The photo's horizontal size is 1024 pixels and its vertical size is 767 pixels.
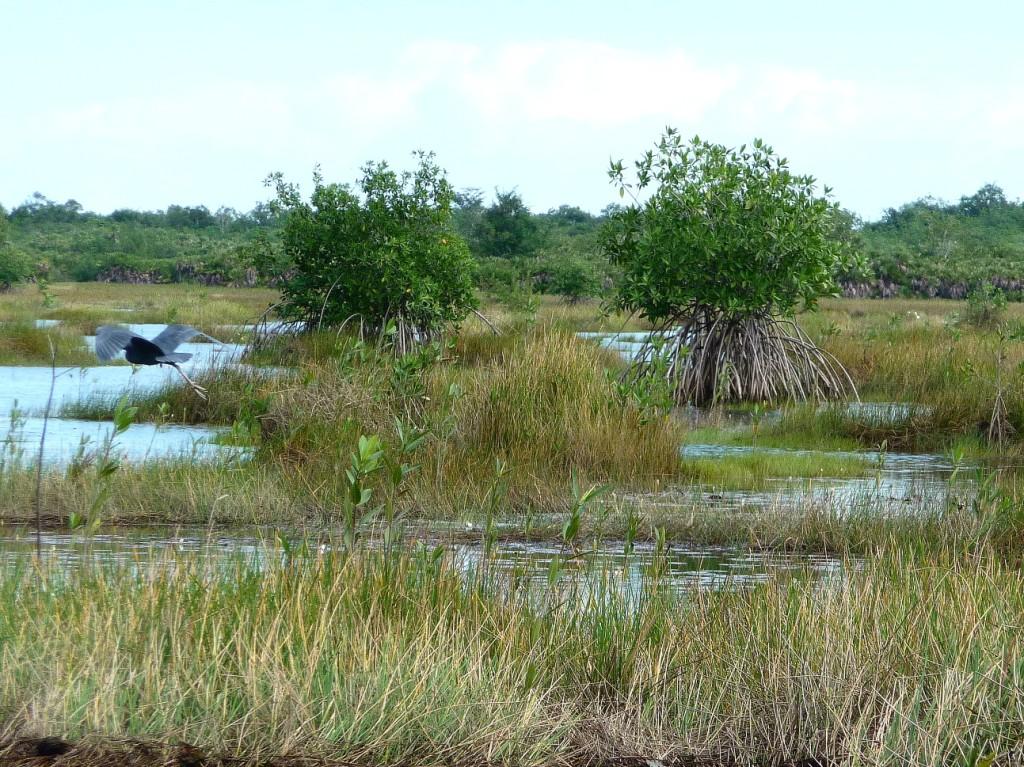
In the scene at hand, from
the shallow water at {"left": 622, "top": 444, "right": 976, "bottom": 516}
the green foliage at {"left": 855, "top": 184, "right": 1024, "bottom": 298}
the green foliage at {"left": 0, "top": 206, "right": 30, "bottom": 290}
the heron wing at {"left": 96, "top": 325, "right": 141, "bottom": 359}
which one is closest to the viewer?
the heron wing at {"left": 96, "top": 325, "right": 141, "bottom": 359}

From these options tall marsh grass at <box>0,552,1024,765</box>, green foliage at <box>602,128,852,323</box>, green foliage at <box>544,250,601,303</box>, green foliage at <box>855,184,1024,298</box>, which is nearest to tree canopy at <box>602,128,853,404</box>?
green foliage at <box>602,128,852,323</box>

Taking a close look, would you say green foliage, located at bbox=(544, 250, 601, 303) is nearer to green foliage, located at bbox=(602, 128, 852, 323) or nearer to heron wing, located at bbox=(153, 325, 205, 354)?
green foliage, located at bbox=(602, 128, 852, 323)

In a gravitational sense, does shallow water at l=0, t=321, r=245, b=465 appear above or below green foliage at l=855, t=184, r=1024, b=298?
below

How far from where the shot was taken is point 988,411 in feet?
40.7

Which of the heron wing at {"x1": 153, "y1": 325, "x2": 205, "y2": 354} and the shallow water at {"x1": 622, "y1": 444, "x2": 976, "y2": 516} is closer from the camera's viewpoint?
the heron wing at {"x1": 153, "y1": 325, "x2": 205, "y2": 354}

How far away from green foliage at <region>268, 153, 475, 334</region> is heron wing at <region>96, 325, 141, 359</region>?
1082 cm

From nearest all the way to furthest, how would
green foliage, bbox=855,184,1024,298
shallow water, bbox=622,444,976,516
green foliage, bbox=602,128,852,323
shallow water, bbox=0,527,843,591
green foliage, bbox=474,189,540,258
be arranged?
shallow water, bbox=0,527,843,591 < shallow water, bbox=622,444,976,516 < green foliage, bbox=602,128,852,323 < green foliage, bbox=855,184,1024,298 < green foliage, bbox=474,189,540,258

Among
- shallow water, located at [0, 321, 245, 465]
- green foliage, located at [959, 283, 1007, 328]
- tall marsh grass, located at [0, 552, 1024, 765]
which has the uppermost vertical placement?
green foliage, located at [959, 283, 1007, 328]

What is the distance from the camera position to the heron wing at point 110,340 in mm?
6727

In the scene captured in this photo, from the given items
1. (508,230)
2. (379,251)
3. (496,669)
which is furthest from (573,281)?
(496,669)

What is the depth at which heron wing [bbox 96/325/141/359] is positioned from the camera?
265 inches

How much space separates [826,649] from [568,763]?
36.8 inches

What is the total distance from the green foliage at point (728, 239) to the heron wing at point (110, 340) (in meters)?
8.97

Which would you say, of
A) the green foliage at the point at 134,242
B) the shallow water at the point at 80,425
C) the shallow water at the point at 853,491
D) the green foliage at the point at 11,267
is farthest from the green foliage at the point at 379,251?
the green foliage at the point at 11,267
